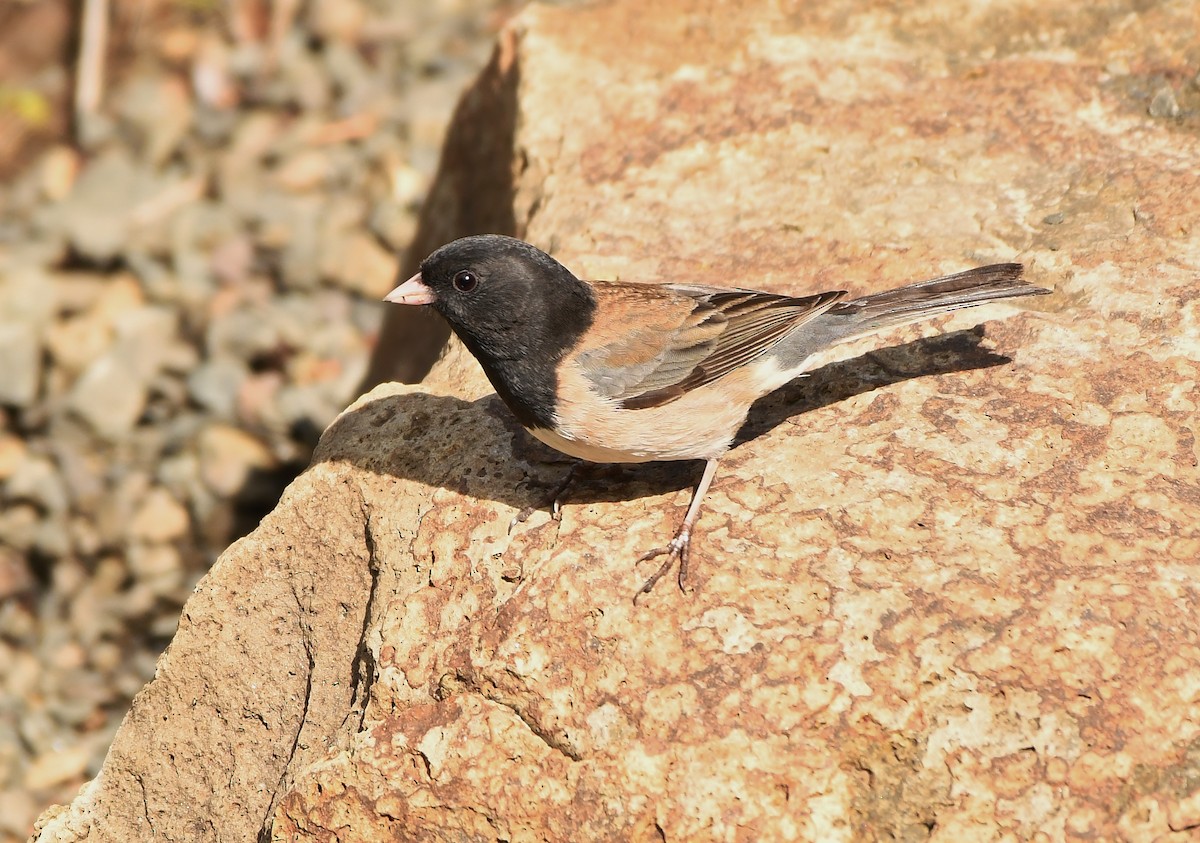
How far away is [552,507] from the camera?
4.46m

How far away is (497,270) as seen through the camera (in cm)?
450

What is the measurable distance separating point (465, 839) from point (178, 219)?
279 inches

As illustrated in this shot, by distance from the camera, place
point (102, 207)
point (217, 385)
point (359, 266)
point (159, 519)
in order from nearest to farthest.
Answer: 1. point (159, 519)
2. point (217, 385)
3. point (359, 266)
4. point (102, 207)

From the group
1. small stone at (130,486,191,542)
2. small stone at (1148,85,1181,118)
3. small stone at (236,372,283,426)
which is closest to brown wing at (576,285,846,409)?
small stone at (1148,85,1181,118)

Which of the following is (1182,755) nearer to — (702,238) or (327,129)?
(702,238)

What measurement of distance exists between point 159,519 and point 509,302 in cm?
436

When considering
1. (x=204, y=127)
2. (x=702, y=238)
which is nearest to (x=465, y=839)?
(x=702, y=238)

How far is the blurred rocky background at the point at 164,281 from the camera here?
24.7 ft

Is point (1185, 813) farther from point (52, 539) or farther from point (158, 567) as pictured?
point (52, 539)

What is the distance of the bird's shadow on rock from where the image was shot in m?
4.64

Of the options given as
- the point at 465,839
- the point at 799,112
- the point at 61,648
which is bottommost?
the point at 61,648

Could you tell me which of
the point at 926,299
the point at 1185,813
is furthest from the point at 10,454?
the point at 1185,813

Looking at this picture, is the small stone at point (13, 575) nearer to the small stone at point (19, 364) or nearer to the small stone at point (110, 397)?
the small stone at point (110, 397)

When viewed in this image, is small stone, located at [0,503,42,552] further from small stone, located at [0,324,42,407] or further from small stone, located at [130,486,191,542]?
small stone, located at [0,324,42,407]
